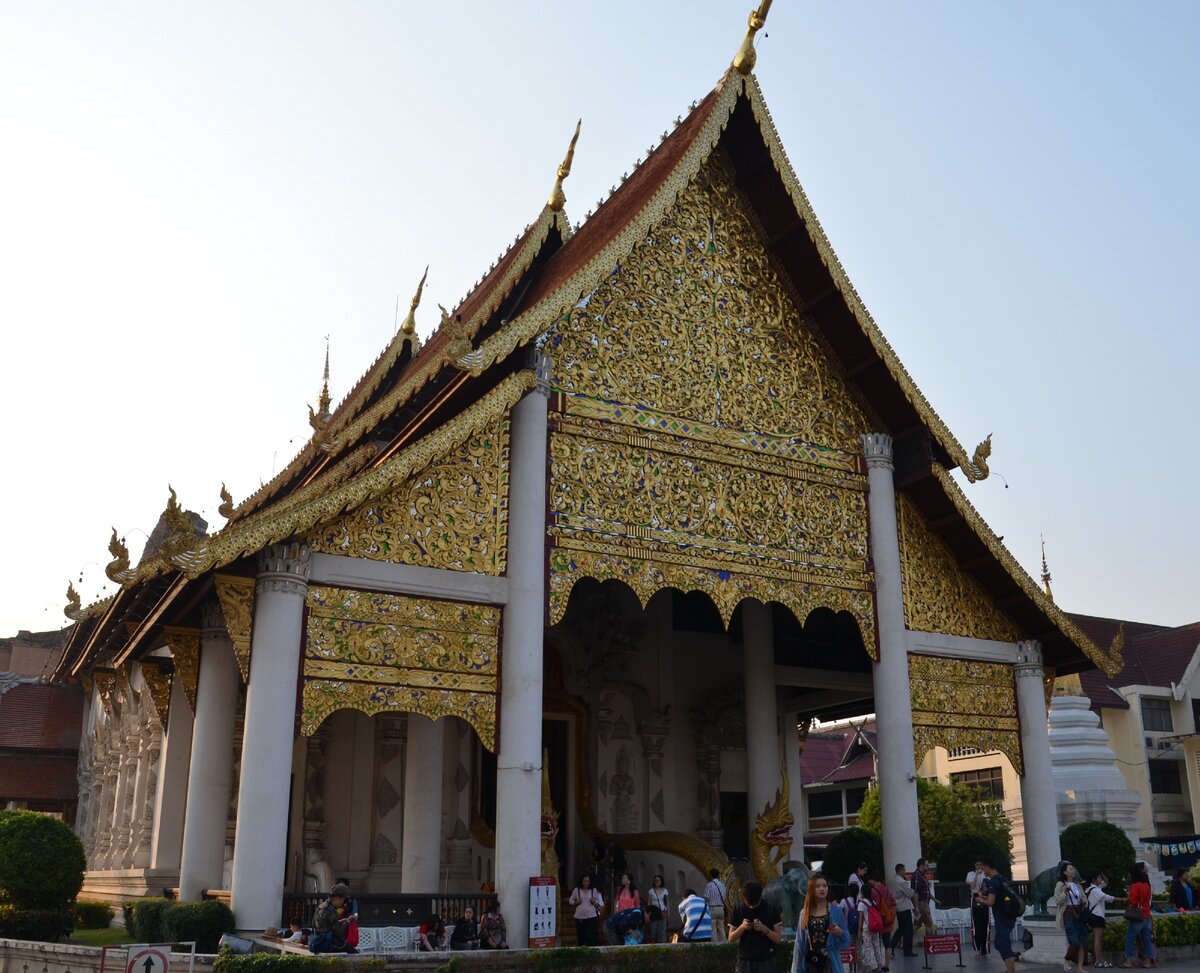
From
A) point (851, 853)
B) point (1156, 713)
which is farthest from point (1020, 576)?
point (1156, 713)

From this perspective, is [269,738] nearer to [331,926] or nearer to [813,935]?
[331,926]

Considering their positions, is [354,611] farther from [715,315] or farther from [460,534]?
[715,315]

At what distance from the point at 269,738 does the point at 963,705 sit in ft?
25.4

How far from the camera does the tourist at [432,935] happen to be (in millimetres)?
9352

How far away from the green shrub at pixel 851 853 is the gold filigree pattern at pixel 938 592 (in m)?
3.45

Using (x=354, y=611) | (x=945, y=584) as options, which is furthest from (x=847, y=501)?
(x=354, y=611)

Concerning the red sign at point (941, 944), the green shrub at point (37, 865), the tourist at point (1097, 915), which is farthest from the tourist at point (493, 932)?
the tourist at point (1097, 915)

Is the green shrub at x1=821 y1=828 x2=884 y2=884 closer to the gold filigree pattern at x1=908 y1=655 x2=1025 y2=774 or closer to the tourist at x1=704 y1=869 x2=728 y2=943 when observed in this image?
the gold filigree pattern at x1=908 y1=655 x2=1025 y2=774

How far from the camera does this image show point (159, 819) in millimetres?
14008

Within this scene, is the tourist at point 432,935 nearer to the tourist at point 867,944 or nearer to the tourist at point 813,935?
the tourist at point 867,944

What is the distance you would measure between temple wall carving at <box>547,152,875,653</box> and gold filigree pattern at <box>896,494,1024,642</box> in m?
0.64

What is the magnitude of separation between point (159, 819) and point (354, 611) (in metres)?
5.84

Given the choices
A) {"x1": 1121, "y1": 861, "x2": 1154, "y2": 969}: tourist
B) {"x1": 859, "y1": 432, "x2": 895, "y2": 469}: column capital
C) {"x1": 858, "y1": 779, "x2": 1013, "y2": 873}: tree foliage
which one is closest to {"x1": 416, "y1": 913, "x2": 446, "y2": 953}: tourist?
{"x1": 1121, "y1": 861, "x2": 1154, "y2": 969}: tourist

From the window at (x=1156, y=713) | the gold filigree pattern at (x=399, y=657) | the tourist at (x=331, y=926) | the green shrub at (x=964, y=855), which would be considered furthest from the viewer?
the window at (x=1156, y=713)
